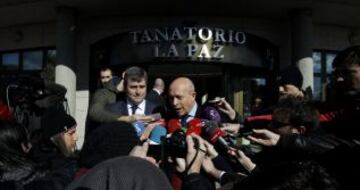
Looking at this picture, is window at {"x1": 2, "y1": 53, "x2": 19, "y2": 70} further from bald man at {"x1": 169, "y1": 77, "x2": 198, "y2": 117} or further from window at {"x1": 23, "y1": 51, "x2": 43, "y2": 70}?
bald man at {"x1": 169, "y1": 77, "x2": 198, "y2": 117}

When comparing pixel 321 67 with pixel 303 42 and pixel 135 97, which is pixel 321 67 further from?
pixel 135 97

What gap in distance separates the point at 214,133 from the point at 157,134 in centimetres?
34

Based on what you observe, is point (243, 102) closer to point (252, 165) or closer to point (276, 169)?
point (252, 165)

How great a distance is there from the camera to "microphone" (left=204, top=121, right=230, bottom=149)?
335 cm

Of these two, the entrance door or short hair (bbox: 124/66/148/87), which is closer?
short hair (bbox: 124/66/148/87)

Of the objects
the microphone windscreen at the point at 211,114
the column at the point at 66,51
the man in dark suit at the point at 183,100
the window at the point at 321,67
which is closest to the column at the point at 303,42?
the window at the point at 321,67

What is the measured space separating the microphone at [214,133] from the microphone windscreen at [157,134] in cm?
26

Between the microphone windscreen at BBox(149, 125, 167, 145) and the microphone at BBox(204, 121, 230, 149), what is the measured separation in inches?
10.4

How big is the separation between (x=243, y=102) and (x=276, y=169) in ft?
31.3

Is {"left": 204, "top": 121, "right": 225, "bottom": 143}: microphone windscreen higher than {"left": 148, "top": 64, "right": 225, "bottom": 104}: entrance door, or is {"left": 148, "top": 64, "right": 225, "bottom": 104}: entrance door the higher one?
{"left": 148, "top": 64, "right": 225, "bottom": 104}: entrance door

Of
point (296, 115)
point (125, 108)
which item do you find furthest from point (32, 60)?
point (296, 115)

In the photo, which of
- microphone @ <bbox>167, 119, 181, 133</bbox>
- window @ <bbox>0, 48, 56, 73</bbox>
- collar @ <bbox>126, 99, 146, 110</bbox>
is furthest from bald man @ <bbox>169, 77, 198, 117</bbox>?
window @ <bbox>0, 48, 56, 73</bbox>

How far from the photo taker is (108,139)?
2.72 metres

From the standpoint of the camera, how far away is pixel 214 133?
11.2 feet
